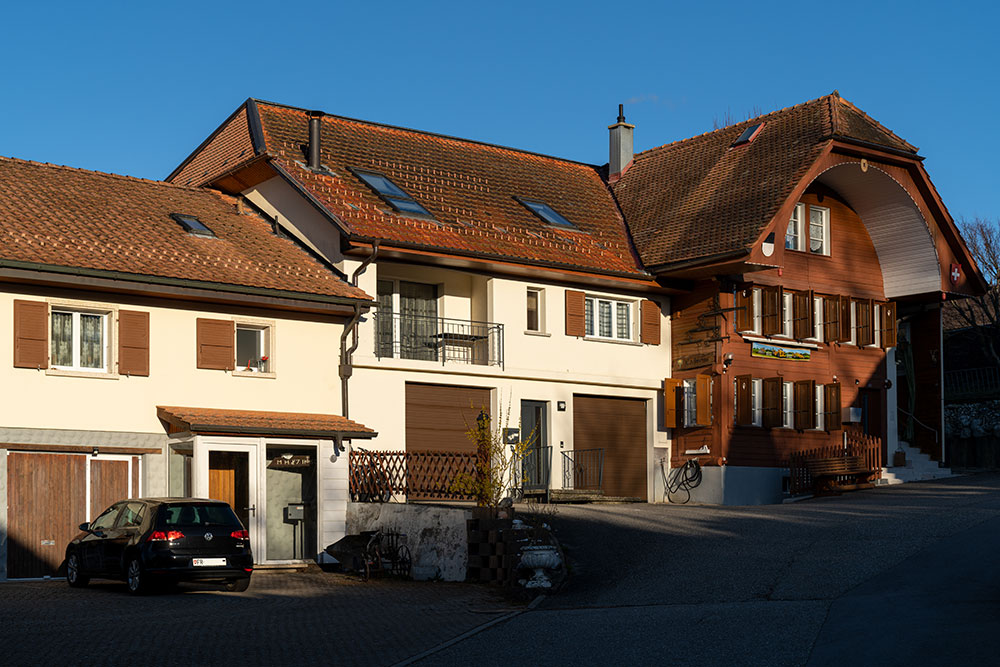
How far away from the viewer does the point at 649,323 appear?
31609 millimetres

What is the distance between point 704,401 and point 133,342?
43.4ft

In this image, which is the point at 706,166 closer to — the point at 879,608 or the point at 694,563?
the point at 694,563

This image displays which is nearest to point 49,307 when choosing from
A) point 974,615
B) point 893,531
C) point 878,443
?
point 893,531

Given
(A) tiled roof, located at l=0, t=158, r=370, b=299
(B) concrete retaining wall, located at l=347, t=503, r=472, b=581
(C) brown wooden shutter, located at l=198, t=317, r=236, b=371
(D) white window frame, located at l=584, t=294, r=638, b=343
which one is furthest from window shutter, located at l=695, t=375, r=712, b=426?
(C) brown wooden shutter, located at l=198, t=317, r=236, b=371

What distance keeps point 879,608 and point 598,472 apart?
1599 cm

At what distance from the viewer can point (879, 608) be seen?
14.7 metres

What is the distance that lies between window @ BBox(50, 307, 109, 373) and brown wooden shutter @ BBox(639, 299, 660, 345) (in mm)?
12791

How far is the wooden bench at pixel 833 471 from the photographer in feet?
101

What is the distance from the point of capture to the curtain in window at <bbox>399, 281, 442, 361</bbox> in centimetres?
2923

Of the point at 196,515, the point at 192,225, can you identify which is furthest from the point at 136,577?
the point at 192,225

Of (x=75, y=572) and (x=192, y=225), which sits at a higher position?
(x=192, y=225)

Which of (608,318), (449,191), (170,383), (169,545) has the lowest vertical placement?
(169,545)

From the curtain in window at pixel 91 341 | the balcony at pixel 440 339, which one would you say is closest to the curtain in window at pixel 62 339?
the curtain in window at pixel 91 341

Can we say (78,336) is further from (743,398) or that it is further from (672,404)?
(743,398)
